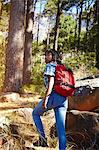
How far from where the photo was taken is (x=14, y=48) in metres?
12.8

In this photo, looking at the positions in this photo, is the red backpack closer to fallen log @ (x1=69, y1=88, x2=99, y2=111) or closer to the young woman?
the young woman

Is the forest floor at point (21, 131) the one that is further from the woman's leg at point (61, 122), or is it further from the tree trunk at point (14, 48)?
the tree trunk at point (14, 48)

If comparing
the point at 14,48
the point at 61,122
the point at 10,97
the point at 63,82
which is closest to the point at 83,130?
the point at 61,122

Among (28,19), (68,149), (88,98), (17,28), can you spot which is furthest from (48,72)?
(28,19)

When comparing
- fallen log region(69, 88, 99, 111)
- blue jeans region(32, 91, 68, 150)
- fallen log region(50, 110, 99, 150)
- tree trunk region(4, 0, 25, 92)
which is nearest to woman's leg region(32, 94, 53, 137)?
blue jeans region(32, 91, 68, 150)

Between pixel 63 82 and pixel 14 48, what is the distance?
7.56m

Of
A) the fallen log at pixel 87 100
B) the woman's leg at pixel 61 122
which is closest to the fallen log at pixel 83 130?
the fallen log at pixel 87 100

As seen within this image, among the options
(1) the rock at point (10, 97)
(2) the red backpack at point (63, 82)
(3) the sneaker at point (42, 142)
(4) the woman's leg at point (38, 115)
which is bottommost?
(3) the sneaker at point (42, 142)

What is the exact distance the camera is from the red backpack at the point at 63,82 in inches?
217

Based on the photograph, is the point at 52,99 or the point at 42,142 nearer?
the point at 52,99

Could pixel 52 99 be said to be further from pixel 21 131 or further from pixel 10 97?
pixel 10 97

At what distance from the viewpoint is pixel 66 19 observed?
37.4 metres

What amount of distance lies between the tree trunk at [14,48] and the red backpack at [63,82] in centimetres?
738

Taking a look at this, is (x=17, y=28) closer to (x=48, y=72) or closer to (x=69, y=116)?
(x=69, y=116)
